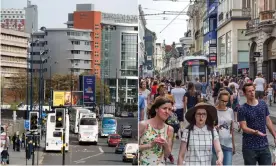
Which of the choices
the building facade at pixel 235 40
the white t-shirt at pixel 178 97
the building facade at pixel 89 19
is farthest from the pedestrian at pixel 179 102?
the building facade at pixel 235 40

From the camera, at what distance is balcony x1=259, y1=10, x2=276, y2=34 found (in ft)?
102

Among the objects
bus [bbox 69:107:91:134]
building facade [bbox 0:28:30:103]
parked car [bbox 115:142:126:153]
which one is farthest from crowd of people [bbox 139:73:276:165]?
bus [bbox 69:107:91:134]

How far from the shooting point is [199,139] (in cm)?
493

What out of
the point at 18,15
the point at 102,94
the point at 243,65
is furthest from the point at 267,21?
the point at 18,15

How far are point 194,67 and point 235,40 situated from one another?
2226cm

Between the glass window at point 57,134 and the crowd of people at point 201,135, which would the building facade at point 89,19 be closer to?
the glass window at point 57,134

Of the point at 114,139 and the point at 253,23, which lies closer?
the point at 114,139

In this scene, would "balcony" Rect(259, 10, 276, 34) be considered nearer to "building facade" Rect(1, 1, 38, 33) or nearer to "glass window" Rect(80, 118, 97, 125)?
"glass window" Rect(80, 118, 97, 125)

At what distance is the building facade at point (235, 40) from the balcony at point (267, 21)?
418cm

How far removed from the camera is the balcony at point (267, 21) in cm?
3107

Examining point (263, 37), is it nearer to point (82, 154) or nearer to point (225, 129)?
point (82, 154)

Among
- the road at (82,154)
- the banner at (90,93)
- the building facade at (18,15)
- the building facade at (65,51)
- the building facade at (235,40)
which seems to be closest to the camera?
the building facade at (18,15)

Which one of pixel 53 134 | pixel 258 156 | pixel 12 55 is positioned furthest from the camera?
pixel 12 55

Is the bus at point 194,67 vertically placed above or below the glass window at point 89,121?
above
